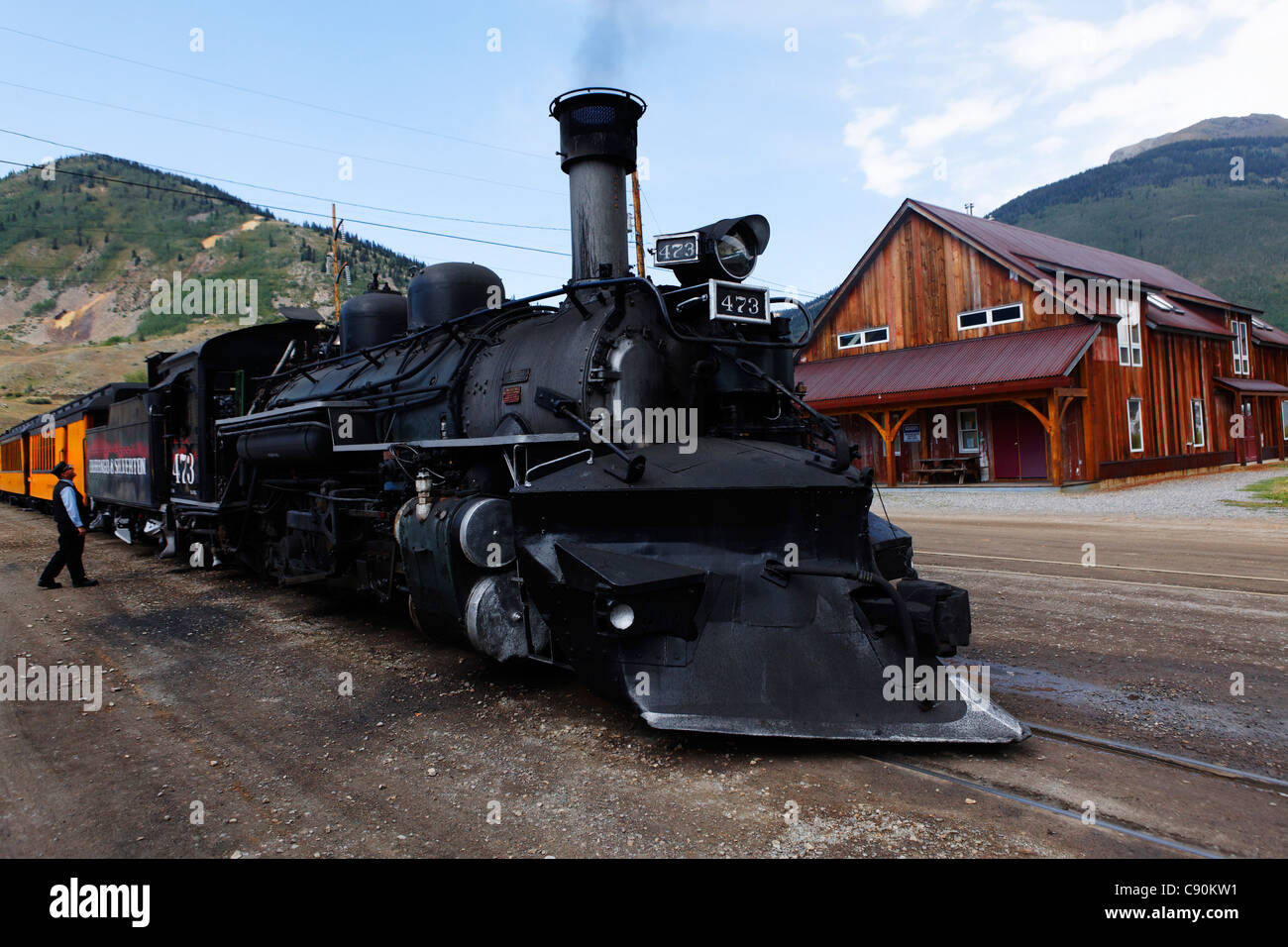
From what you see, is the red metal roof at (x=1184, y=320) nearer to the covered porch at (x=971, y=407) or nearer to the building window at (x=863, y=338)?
the covered porch at (x=971, y=407)

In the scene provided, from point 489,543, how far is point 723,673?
1.76 meters

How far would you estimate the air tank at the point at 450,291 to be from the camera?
7301 millimetres

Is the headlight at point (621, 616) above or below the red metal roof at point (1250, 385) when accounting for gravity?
below

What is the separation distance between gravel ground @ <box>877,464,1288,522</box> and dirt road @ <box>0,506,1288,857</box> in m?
9.92

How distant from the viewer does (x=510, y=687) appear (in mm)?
5305

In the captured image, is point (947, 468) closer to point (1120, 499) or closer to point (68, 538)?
point (1120, 499)

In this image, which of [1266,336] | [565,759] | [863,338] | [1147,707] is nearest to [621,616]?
[565,759]

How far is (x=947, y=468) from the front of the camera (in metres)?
23.8

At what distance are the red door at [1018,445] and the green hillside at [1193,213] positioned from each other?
80.4 m

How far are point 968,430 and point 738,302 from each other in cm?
2034

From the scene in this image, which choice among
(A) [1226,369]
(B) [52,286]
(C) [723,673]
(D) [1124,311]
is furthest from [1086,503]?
(B) [52,286]
